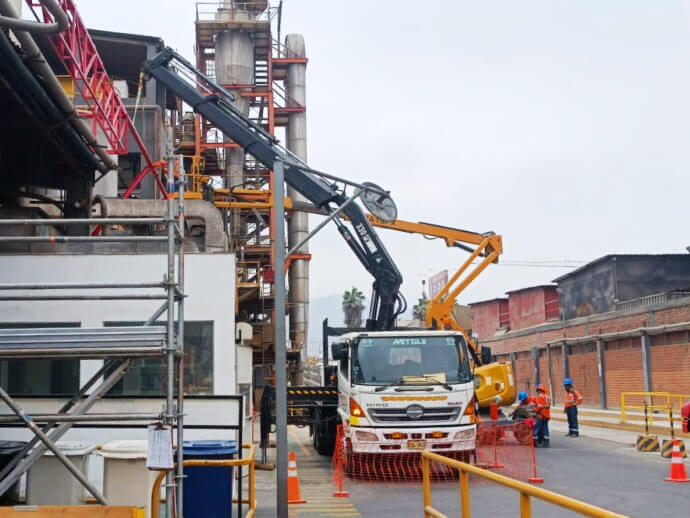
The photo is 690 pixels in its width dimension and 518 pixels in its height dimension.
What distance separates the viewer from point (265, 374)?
41.2m

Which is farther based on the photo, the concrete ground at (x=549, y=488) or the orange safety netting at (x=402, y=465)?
the orange safety netting at (x=402, y=465)

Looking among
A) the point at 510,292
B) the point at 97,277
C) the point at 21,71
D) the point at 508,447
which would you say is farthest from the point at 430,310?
the point at 510,292

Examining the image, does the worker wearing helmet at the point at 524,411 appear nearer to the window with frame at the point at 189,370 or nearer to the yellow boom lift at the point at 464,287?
the yellow boom lift at the point at 464,287

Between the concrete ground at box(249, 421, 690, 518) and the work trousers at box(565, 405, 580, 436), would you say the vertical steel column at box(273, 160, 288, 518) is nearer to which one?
the concrete ground at box(249, 421, 690, 518)

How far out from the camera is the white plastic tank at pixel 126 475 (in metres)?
8.22

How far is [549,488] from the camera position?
13039 millimetres

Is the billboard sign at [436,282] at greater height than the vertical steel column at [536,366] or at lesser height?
greater

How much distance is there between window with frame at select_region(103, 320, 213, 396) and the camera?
14.7 meters

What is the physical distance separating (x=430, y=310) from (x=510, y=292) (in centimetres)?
3564

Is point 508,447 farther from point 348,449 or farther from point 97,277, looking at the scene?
point 97,277

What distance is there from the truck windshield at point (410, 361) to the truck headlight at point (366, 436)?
0.98 m

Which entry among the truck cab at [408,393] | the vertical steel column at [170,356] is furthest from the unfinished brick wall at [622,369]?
the vertical steel column at [170,356]

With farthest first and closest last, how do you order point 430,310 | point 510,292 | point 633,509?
point 510,292 < point 430,310 < point 633,509

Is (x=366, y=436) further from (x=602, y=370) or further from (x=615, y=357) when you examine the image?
(x=602, y=370)
